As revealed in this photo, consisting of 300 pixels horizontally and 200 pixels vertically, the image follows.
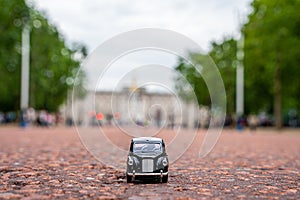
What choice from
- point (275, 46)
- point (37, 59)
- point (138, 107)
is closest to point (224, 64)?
point (275, 46)

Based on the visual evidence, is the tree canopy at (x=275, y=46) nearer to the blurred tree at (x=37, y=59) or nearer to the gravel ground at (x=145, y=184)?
the blurred tree at (x=37, y=59)

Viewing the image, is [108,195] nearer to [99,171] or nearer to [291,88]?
[99,171]

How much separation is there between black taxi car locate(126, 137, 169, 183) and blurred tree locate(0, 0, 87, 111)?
35.7m

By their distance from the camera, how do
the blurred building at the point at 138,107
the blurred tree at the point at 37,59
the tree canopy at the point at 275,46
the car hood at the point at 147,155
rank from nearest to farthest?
the car hood at the point at 147,155, the blurred building at the point at 138,107, the tree canopy at the point at 275,46, the blurred tree at the point at 37,59

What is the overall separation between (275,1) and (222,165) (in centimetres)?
3516

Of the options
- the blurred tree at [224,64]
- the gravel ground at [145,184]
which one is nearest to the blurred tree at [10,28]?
the blurred tree at [224,64]

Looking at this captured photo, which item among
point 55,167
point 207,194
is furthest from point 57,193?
point 55,167

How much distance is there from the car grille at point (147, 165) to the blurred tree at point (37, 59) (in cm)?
3589

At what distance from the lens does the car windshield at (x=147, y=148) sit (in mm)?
7163

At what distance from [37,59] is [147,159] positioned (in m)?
51.1

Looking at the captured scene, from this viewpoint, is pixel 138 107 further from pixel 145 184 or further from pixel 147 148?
pixel 147 148

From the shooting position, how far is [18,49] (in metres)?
51.1

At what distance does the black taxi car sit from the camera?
7055mm

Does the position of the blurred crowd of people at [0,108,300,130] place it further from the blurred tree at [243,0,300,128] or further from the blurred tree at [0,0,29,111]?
the blurred tree at [0,0,29,111]
